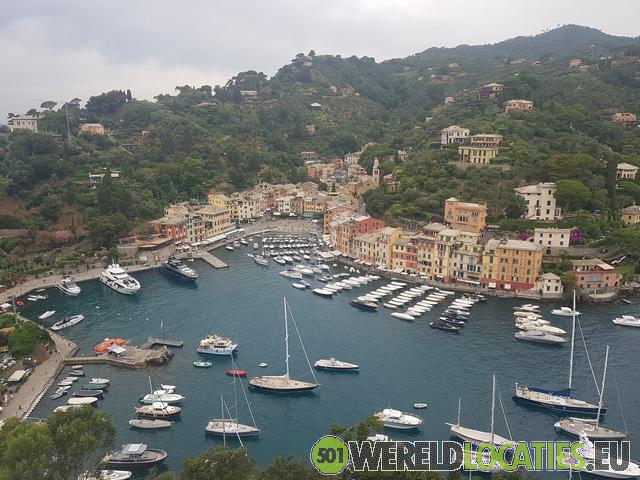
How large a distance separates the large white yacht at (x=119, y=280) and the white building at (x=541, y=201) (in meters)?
40.6

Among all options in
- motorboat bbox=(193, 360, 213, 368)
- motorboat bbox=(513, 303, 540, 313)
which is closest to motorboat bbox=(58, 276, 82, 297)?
motorboat bbox=(193, 360, 213, 368)

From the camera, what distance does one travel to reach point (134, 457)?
23.2 metres

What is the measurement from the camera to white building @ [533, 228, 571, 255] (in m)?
47.8

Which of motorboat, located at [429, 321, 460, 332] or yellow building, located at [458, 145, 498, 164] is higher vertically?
yellow building, located at [458, 145, 498, 164]

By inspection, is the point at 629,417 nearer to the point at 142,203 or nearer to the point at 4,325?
the point at 4,325

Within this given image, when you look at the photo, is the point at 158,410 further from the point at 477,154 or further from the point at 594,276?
the point at 477,154

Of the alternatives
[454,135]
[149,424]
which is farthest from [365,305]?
[454,135]

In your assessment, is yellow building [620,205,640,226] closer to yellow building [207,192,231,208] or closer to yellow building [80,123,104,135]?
yellow building [207,192,231,208]

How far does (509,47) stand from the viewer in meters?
196

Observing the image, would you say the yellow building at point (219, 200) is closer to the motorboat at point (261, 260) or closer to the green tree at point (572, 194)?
the motorboat at point (261, 260)

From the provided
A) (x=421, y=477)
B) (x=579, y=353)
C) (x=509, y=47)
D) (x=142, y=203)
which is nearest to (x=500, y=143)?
(x=579, y=353)

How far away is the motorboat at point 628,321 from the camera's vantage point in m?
38.0

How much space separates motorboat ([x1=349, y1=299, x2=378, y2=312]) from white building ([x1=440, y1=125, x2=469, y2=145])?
39497mm

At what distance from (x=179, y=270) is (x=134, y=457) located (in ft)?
91.1
